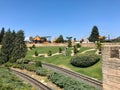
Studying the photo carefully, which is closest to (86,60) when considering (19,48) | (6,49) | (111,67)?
(19,48)

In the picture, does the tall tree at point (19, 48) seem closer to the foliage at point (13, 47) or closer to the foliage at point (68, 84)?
the foliage at point (13, 47)

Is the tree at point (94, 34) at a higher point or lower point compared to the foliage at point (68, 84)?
higher

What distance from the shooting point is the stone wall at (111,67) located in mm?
11828

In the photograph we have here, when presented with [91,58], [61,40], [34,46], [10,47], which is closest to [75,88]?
[91,58]

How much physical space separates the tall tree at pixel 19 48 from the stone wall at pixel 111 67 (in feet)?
136

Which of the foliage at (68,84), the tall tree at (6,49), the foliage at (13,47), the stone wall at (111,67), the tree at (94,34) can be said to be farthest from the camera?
the tree at (94,34)

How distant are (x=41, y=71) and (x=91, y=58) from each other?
10.6 meters

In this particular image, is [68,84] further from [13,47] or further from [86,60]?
[13,47]

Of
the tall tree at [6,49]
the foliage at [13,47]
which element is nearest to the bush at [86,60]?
the foliage at [13,47]

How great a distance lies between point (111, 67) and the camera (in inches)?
483

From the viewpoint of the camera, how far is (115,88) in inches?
466

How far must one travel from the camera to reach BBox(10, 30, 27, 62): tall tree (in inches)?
2058

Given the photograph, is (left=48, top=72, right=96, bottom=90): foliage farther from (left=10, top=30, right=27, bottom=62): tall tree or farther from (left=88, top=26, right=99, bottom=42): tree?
(left=88, top=26, right=99, bottom=42): tree

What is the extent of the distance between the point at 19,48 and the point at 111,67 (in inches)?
1668
